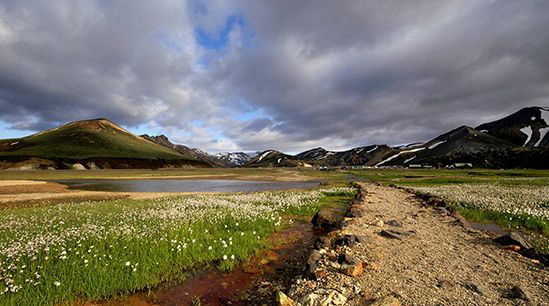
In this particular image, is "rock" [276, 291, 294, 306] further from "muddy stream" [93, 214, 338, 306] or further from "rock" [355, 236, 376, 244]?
"rock" [355, 236, 376, 244]

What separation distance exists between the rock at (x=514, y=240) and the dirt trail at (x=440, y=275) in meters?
0.35

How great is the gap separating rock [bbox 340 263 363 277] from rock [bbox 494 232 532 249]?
6.40 m

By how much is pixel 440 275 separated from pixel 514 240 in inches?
178

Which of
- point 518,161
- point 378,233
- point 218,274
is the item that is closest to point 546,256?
point 378,233

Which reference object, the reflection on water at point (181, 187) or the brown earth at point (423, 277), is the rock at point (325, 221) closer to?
the brown earth at point (423, 277)

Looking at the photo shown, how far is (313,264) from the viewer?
21.3ft

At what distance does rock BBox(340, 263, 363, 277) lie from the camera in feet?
19.7

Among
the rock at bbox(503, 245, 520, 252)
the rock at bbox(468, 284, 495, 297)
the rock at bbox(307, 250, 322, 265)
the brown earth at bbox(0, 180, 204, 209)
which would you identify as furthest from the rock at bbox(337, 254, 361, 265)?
the brown earth at bbox(0, 180, 204, 209)

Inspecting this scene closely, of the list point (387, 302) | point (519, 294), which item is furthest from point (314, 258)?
point (519, 294)

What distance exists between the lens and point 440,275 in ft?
19.8

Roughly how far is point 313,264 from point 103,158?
238 meters

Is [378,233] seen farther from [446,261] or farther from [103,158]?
[103,158]

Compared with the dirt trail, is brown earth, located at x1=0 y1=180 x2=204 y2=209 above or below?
above

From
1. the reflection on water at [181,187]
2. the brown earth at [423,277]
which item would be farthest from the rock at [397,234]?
the reflection on water at [181,187]
